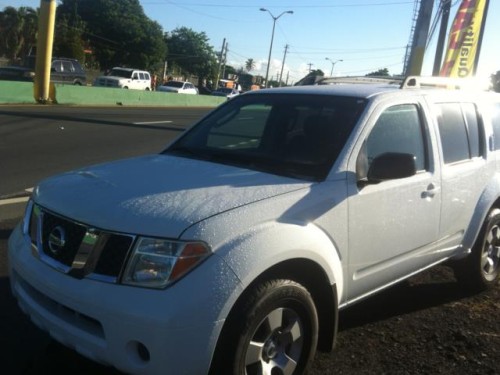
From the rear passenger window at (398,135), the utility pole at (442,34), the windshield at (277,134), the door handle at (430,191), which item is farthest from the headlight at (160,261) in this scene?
the utility pole at (442,34)

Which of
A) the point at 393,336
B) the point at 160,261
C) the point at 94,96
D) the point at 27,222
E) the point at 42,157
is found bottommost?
the point at 42,157

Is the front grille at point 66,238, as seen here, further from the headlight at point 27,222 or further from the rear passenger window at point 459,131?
the rear passenger window at point 459,131

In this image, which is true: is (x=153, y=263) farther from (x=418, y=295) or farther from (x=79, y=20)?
(x=79, y=20)

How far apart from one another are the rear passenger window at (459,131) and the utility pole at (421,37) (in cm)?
1172

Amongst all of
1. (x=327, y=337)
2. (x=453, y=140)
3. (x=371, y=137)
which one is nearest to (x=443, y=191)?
(x=453, y=140)

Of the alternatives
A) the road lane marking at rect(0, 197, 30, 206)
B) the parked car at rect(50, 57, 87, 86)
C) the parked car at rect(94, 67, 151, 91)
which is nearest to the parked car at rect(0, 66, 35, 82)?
the parked car at rect(50, 57, 87, 86)

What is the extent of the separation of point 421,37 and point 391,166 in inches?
552

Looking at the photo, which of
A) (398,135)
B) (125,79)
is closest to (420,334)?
(398,135)

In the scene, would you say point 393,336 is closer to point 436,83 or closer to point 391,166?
point 391,166

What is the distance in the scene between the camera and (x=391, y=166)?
3.27m

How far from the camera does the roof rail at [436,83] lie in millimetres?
4102

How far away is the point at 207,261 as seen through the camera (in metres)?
2.48

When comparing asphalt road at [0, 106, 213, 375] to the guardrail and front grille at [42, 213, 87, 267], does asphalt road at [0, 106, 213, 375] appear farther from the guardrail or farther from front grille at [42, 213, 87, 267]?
the guardrail

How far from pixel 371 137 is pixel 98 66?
68.8 m
